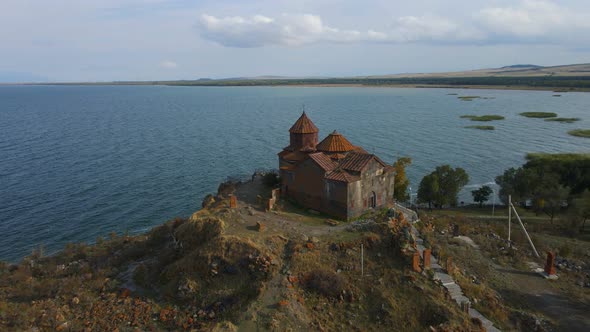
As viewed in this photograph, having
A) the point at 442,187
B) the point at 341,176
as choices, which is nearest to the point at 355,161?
the point at 341,176

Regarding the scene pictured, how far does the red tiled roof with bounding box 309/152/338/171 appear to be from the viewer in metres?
32.7

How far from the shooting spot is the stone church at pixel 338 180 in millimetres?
32062

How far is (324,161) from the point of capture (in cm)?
3334

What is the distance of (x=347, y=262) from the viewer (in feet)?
83.8

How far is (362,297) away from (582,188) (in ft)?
154

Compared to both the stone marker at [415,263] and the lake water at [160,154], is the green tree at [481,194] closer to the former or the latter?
the lake water at [160,154]

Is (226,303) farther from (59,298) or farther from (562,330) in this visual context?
(562,330)

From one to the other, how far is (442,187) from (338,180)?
25095 mm

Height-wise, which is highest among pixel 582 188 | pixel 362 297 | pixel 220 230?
pixel 220 230

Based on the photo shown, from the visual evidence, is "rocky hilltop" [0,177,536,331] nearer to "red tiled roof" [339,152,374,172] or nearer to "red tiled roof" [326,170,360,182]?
"red tiled roof" [326,170,360,182]

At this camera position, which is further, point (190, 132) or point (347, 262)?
point (190, 132)

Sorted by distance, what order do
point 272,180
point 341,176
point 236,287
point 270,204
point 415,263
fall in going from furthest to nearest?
point 272,180 → point 270,204 → point 341,176 → point 415,263 → point 236,287

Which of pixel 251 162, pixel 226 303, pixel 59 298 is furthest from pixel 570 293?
pixel 251 162

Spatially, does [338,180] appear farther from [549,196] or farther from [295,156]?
[549,196]
